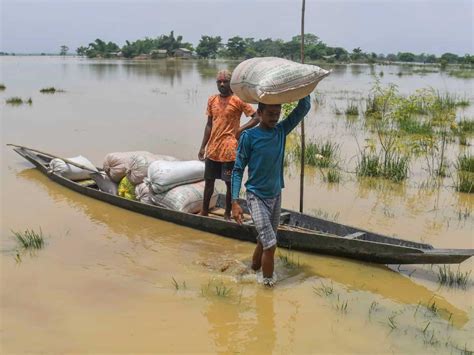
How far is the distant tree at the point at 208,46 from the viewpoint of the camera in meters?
68.8

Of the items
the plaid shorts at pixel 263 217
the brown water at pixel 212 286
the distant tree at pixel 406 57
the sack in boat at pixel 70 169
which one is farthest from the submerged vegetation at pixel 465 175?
the distant tree at pixel 406 57

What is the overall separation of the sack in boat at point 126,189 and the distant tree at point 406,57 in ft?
256

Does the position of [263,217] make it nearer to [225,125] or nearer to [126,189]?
[225,125]

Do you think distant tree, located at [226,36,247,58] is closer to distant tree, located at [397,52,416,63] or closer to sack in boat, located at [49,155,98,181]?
distant tree, located at [397,52,416,63]

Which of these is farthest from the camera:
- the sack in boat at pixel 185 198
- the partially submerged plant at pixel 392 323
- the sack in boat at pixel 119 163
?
the sack in boat at pixel 119 163

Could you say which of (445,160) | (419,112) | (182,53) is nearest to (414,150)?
(445,160)

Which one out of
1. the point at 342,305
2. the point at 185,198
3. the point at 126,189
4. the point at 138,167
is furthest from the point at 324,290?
the point at 126,189

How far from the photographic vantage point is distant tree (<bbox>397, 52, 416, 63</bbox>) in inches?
3044

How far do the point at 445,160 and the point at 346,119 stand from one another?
16.3 ft

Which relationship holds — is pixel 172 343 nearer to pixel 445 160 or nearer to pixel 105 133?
pixel 445 160

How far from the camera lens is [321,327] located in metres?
3.36

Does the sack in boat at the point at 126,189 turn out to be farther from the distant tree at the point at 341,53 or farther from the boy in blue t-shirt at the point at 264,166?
the distant tree at the point at 341,53

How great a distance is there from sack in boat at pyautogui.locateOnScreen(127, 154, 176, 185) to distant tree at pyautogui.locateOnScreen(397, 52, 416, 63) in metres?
78.1

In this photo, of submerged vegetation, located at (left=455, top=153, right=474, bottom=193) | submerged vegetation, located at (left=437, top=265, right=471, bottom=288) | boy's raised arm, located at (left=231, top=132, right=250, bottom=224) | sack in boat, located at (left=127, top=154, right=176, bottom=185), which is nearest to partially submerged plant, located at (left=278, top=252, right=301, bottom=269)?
boy's raised arm, located at (left=231, top=132, right=250, bottom=224)
